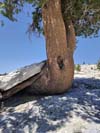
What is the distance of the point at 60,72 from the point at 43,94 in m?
0.88

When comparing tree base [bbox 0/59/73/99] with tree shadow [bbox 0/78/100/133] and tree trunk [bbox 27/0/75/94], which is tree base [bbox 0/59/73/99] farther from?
tree shadow [bbox 0/78/100/133]

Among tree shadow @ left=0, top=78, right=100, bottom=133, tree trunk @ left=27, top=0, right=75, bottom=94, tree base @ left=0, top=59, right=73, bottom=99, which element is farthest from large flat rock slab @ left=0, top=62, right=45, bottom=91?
tree shadow @ left=0, top=78, right=100, bottom=133

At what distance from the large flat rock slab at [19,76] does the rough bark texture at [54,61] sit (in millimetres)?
136


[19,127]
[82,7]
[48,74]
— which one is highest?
[82,7]

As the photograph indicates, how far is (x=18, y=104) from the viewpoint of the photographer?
10.3 m

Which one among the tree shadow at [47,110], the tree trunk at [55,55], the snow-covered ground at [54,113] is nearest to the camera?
the snow-covered ground at [54,113]

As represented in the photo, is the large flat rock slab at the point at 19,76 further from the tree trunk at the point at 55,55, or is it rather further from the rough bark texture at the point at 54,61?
the tree trunk at the point at 55,55

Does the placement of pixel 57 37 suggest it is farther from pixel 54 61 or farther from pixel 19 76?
pixel 19 76

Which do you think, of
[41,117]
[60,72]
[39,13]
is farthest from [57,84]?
[39,13]

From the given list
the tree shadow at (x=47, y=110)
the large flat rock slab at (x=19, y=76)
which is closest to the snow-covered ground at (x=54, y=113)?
the tree shadow at (x=47, y=110)

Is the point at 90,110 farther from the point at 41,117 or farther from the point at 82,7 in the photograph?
the point at 82,7

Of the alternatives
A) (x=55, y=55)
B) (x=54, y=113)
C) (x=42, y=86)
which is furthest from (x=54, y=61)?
(x=54, y=113)

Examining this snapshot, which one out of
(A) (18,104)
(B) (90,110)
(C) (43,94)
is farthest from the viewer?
(C) (43,94)

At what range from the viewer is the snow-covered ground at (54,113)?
8.30 meters
